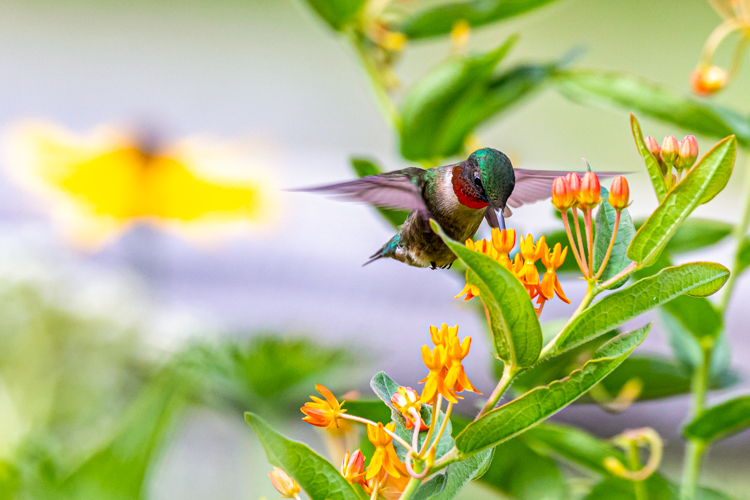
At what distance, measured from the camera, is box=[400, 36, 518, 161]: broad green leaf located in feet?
1.19

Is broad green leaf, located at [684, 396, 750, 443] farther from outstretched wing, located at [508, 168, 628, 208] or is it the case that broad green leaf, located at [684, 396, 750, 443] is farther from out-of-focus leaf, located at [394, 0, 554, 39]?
out-of-focus leaf, located at [394, 0, 554, 39]

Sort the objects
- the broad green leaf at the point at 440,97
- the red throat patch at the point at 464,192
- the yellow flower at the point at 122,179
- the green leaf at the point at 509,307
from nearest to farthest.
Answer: the green leaf at the point at 509,307, the red throat patch at the point at 464,192, the broad green leaf at the point at 440,97, the yellow flower at the point at 122,179

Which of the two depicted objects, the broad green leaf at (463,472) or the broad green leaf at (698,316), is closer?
the broad green leaf at (463,472)

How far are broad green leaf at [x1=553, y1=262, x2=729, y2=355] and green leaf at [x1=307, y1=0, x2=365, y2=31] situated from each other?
297 millimetres

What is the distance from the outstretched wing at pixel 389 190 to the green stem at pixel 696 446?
167 mm

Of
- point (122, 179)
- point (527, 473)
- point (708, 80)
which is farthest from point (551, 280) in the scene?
point (122, 179)

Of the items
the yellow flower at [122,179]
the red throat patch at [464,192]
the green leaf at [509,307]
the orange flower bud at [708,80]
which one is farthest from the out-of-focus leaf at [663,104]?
the yellow flower at [122,179]

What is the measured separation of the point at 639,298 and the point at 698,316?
17 centimetres

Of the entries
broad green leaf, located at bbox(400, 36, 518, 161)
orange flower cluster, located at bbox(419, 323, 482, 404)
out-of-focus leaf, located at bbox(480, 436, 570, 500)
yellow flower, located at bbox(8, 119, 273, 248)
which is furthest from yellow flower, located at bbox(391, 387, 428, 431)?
yellow flower, located at bbox(8, 119, 273, 248)

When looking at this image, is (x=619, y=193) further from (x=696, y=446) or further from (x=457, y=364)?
(x=696, y=446)

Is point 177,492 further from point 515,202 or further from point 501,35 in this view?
point 501,35

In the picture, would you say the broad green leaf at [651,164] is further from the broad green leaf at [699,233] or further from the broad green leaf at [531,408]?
the broad green leaf at [699,233]

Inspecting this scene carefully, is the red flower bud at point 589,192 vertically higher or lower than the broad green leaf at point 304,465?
higher

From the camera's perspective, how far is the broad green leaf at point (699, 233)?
13.9 inches
